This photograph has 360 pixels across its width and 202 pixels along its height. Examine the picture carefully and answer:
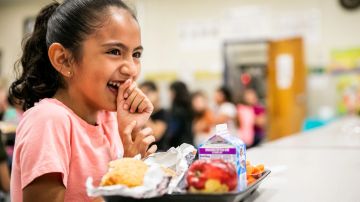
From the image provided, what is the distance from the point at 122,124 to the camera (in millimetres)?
1155

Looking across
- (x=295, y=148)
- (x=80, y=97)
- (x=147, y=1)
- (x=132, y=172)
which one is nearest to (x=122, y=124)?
(x=80, y=97)

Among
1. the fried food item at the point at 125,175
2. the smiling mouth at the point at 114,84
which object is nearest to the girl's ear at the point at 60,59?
the smiling mouth at the point at 114,84

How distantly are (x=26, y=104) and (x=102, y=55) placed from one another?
0.35 meters

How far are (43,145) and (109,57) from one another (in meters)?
0.25

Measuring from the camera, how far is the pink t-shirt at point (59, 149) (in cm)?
92

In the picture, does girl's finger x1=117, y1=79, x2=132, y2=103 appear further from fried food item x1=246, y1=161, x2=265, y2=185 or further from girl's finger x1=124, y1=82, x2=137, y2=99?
fried food item x1=246, y1=161, x2=265, y2=185

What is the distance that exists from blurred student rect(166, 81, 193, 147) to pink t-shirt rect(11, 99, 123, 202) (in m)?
3.55

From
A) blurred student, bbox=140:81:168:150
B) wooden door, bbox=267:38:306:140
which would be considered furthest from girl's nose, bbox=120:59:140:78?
wooden door, bbox=267:38:306:140

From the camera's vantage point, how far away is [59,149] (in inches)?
37.6

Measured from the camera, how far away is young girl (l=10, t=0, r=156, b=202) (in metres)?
0.93

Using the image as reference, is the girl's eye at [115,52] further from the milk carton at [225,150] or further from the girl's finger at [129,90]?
the milk carton at [225,150]

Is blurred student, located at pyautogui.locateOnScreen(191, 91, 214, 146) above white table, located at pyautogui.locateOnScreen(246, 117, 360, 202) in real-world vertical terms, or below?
below

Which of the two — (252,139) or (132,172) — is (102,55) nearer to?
(132,172)

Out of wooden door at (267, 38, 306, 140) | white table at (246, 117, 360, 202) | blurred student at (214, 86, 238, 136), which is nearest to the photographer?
white table at (246, 117, 360, 202)
